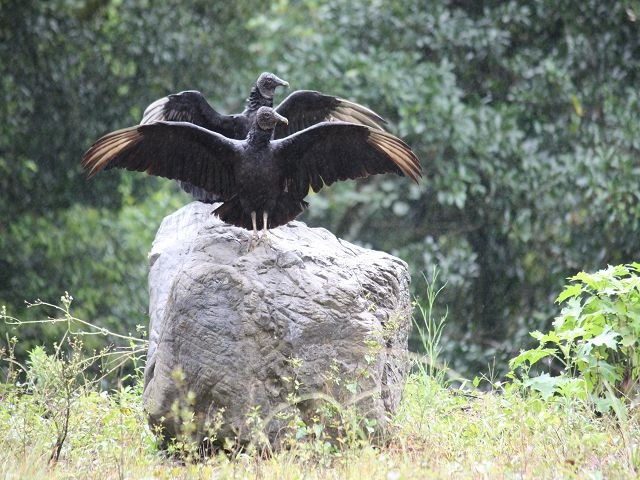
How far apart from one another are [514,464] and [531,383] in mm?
791

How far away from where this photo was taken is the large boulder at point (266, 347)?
4.23 m

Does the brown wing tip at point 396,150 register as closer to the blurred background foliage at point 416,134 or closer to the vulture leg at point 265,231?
the vulture leg at point 265,231

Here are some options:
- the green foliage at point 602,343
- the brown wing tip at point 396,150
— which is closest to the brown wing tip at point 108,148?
the brown wing tip at point 396,150

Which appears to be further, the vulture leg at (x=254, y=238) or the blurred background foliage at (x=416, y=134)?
the blurred background foliage at (x=416, y=134)

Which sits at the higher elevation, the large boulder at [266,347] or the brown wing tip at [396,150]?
the brown wing tip at [396,150]

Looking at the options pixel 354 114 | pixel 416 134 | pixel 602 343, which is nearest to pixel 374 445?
pixel 602 343

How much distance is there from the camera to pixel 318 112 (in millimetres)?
6098

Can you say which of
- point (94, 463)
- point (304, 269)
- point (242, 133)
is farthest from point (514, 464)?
point (242, 133)

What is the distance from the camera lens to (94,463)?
4203 millimetres

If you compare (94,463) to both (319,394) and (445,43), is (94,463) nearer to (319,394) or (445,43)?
(319,394)

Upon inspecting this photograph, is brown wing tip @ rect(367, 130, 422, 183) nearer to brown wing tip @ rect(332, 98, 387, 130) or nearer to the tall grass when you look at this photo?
the tall grass

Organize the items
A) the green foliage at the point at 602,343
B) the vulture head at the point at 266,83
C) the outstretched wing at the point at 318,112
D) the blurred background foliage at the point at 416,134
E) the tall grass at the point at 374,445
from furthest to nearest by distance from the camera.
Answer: the blurred background foliage at the point at 416,134, the vulture head at the point at 266,83, the outstretched wing at the point at 318,112, the green foliage at the point at 602,343, the tall grass at the point at 374,445

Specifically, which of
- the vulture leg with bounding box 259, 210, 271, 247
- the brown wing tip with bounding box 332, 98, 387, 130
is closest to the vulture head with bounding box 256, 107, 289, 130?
the vulture leg with bounding box 259, 210, 271, 247

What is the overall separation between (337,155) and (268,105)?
1.39 m
